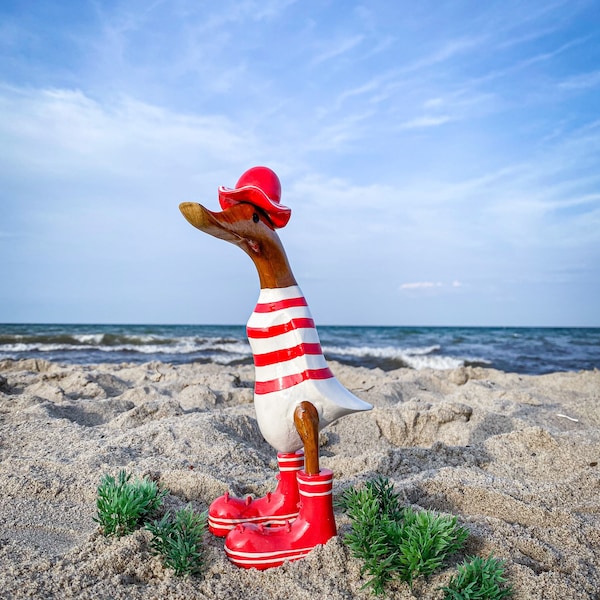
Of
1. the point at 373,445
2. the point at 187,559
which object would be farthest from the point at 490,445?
the point at 187,559

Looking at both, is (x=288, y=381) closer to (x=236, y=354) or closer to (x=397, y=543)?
(x=397, y=543)

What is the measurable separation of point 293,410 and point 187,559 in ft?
2.28

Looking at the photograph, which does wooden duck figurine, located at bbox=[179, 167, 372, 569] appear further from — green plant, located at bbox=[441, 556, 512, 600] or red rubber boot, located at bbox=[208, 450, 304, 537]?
green plant, located at bbox=[441, 556, 512, 600]

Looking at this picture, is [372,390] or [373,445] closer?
[373,445]

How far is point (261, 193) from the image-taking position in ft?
7.32

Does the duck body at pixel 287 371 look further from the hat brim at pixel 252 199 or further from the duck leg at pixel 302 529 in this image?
the hat brim at pixel 252 199

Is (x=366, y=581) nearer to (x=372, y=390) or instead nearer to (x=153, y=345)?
(x=372, y=390)

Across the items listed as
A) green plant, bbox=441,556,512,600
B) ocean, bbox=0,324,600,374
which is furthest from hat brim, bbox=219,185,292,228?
ocean, bbox=0,324,600,374

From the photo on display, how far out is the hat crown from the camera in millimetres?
2297

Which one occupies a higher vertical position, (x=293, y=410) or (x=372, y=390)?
(x=293, y=410)

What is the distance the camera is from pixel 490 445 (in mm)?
4031

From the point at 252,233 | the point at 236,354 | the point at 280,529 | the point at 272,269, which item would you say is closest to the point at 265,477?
the point at 280,529

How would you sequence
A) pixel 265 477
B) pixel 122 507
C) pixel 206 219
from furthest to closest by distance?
pixel 265 477, pixel 122 507, pixel 206 219

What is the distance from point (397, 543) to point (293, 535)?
423 mm
